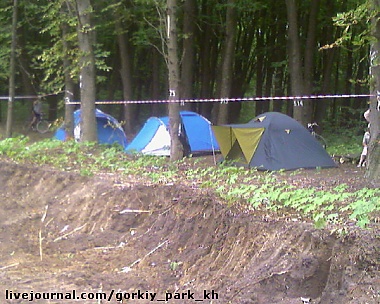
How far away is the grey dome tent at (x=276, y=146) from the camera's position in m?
12.1

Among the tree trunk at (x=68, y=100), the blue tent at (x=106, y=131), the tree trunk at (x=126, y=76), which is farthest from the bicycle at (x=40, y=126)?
the tree trunk at (x=68, y=100)

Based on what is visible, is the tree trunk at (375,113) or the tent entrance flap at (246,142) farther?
the tent entrance flap at (246,142)

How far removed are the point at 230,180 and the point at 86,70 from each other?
24.2 feet

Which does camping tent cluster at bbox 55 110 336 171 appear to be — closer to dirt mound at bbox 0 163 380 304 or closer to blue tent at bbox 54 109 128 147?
dirt mound at bbox 0 163 380 304

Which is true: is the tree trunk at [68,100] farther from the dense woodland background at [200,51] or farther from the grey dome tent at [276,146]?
the grey dome tent at [276,146]

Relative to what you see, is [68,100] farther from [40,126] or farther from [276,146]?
[276,146]

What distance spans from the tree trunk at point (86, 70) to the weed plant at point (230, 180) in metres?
0.77

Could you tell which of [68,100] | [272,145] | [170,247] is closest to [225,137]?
[272,145]

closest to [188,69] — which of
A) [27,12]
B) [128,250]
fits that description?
[27,12]

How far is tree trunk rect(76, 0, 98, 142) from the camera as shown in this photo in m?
14.8

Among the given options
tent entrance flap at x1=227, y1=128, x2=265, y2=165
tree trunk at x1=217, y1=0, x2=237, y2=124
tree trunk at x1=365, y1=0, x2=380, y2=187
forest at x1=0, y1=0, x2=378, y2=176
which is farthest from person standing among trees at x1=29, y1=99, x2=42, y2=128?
tree trunk at x1=365, y1=0, x2=380, y2=187

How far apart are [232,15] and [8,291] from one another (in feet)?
46.7

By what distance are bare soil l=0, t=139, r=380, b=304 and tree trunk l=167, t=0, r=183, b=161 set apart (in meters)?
3.16

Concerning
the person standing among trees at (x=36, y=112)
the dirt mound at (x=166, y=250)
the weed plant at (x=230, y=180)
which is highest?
the person standing among trees at (x=36, y=112)
